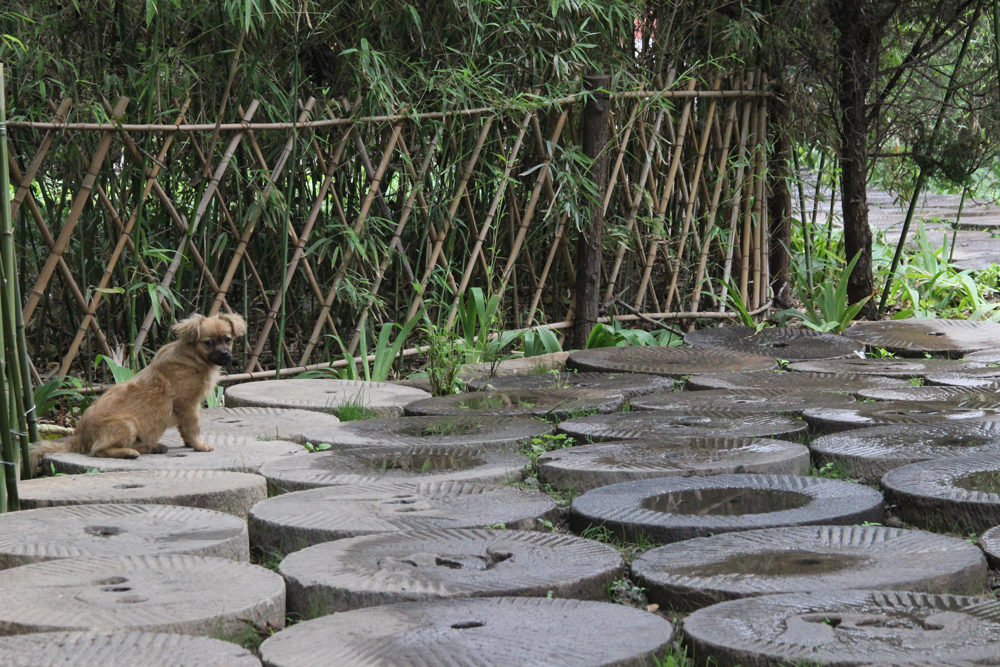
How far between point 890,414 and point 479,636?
7.21 feet

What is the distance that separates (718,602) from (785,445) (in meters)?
1.24

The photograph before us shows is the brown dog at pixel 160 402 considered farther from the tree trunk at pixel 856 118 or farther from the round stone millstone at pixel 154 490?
the tree trunk at pixel 856 118

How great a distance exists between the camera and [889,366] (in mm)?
4523

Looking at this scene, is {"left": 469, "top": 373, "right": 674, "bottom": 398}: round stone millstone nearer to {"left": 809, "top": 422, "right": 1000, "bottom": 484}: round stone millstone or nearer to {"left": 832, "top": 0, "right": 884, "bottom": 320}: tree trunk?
{"left": 809, "top": 422, "right": 1000, "bottom": 484}: round stone millstone

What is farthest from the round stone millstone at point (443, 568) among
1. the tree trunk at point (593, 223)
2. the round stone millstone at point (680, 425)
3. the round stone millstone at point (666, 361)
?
the tree trunk at point (593, 223)

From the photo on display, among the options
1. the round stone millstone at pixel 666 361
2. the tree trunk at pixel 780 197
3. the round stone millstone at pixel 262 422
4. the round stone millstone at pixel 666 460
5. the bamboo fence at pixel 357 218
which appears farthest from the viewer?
the tree trunk at pixel 780 197

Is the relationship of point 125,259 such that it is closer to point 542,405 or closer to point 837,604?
point 542,405

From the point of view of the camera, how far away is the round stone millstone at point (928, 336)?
5000 mm

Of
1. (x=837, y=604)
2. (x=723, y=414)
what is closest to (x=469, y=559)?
(x=837, y=604)

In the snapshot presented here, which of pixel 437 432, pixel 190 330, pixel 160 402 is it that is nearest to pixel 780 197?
pixel 437 432

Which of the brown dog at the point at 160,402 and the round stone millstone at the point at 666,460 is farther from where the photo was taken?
the brown dog at the point at 160,402

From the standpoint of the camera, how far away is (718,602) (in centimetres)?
201

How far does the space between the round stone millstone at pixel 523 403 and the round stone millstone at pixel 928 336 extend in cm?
182

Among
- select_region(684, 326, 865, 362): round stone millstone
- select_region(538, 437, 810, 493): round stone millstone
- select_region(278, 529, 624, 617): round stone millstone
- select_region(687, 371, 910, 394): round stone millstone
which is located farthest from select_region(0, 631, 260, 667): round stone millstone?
select_region(684, 326, 865, 362): round stone millstone
